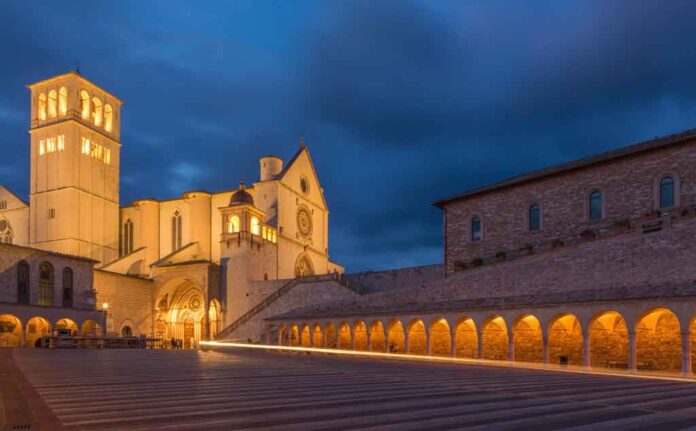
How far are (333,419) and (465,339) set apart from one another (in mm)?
26473

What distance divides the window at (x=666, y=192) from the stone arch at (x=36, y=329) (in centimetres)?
3913

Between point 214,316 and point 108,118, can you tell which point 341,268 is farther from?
point 108,118

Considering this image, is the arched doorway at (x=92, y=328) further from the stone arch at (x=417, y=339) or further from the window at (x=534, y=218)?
the window at (x=534, y=218)

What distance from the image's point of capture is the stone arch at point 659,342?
25.2m

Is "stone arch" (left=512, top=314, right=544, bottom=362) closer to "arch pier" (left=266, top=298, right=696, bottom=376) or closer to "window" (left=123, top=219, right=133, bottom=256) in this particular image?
"arch pier" (left=266, top=298, right=696, bottom=376)

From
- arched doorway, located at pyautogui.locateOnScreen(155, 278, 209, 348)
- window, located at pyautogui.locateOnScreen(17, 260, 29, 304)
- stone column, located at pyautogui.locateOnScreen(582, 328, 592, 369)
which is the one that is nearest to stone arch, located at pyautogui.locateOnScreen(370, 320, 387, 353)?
stone column, located at pyautogui.locateOnScreen(582, 328, 592, 369)

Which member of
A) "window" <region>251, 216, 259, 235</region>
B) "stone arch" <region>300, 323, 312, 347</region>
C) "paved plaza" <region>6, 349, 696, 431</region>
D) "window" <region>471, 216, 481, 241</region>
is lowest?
"stone arch" <region>300, 323, 312, 347</region>

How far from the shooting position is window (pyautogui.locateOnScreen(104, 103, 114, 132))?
6281 cm

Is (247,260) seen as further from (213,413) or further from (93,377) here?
(213,413)

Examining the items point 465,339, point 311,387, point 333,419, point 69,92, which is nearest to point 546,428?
point 333,419

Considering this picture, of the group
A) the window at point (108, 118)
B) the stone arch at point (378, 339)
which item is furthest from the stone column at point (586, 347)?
the window at point (108, 118)

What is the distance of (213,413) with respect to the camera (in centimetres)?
870

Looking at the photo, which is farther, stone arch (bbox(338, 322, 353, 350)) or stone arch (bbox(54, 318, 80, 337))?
stone arch (bbox(54, 318, 80, 337))

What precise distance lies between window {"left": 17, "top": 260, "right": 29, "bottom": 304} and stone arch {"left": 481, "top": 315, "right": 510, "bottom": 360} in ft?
99.9
